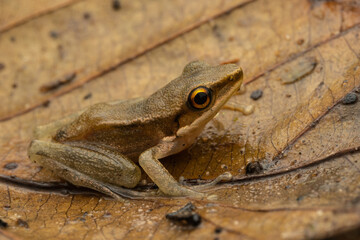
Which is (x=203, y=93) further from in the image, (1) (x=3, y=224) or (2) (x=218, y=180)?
(1) (x=3, y=224)

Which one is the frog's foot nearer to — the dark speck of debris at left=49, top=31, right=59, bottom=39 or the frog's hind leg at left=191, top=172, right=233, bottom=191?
the frog's hind leg at left=191, top=172, right=233, bottom=191

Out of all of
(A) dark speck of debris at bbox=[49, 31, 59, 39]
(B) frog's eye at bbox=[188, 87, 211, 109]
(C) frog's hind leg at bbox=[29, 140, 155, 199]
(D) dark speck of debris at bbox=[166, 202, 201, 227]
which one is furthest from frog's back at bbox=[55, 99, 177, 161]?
(A) dark speck of debris at bbox=[49, 31, 59, 39]

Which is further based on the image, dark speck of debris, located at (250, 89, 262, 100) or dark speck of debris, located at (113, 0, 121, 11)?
dark speck of debris, located at (113, 0, 121, 11)

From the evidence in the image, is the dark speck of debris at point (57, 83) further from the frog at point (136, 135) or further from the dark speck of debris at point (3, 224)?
the dark speck of debris at point (3, 224)

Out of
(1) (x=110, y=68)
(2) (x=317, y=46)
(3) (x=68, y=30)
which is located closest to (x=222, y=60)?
(2) (x=317, y=46)

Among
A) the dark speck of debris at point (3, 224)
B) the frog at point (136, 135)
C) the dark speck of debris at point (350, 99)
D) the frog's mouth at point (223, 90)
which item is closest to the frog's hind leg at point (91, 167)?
the frog at point (136, 135)

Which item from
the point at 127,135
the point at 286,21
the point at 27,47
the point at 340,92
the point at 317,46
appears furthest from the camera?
the point at 27,47

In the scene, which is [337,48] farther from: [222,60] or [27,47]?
[27,47]

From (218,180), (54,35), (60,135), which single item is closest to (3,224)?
(60,135)
